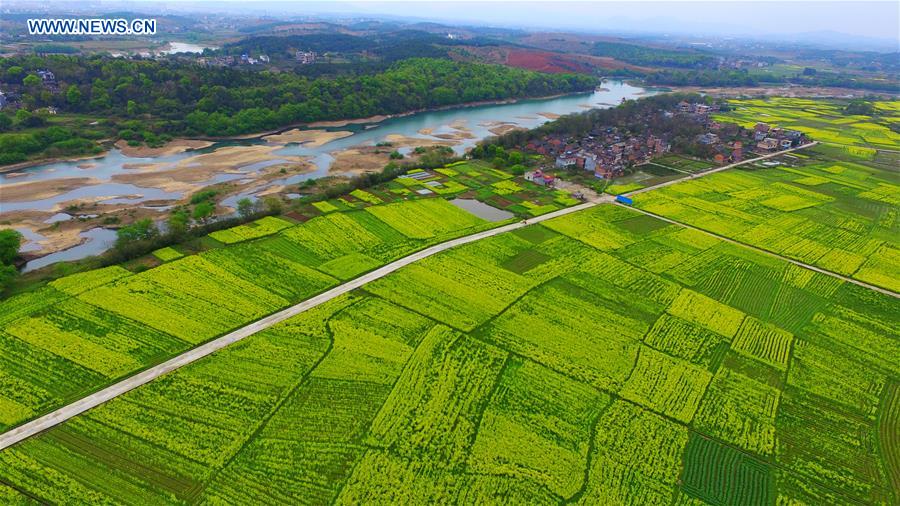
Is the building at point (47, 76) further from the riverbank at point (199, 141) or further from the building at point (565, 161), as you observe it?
the building at point (565, 161)

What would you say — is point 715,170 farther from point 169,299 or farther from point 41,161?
point 41,161

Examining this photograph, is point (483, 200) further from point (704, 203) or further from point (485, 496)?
point (485, 496)

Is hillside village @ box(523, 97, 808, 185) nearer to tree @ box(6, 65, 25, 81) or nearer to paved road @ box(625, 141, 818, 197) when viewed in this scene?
paved road @ box(625, 141, 818, 197)

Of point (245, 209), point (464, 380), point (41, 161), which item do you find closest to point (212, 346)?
point (464, 380)

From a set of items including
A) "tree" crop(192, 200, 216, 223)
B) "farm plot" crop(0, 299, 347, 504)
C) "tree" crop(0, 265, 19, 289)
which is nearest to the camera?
"farm plot" crop(0, 299, 347, 504)

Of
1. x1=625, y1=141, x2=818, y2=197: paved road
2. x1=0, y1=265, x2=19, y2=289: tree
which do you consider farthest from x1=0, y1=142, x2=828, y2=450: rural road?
Result: x1=0, y1=265, x2=19, y2=289: tree

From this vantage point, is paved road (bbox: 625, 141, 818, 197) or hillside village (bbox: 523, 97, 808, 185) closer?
paved road (bbox: 625, 141, 818, 197)
